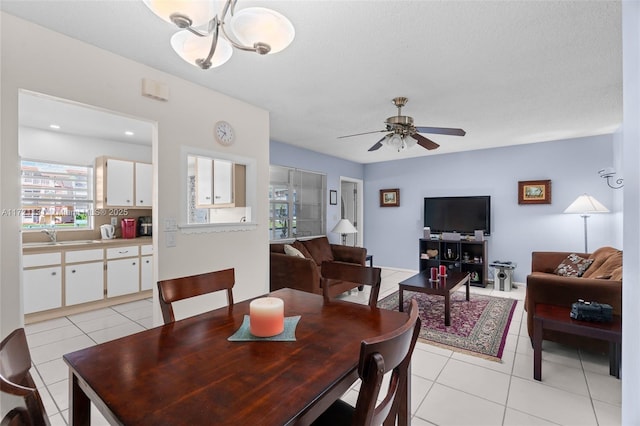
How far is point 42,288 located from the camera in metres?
3.51

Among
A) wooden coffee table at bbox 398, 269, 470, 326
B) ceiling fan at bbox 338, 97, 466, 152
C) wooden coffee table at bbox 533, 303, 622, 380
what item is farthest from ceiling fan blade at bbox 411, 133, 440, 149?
wooden coffee table at bbox 533, 303, 622, 380

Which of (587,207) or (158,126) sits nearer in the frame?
(158,126)

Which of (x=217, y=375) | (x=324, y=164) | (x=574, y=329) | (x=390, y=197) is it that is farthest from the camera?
(x=390, y=197)

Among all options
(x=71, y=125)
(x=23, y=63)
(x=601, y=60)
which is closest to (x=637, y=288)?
(x=601, y=60)

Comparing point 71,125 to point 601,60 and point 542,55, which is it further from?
point 601,60

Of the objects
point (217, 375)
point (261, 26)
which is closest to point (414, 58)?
point (261, 26)

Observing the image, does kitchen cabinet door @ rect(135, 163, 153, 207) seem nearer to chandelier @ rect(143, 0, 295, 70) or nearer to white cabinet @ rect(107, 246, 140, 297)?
white cabinet @ rect(107, 246, 140, 297)

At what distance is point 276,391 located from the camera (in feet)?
2.91

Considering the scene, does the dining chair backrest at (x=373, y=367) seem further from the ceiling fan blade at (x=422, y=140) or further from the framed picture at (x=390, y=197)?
the framed picture at (x=390, y=197)

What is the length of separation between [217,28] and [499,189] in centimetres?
548

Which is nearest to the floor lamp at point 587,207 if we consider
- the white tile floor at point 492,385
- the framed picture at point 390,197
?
the white tile floor at point 492,385

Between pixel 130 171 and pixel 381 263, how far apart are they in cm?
511

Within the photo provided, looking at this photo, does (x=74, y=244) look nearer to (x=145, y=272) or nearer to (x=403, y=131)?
(x=145, y=272)

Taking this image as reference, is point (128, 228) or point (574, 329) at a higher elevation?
point (128, 228)
